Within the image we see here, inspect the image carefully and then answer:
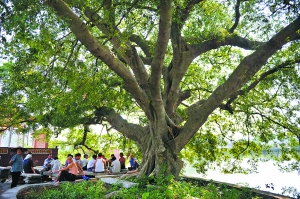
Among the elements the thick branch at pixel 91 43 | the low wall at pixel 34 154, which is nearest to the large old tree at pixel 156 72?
the thick branch at pixel 91 43

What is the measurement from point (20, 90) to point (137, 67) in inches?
151

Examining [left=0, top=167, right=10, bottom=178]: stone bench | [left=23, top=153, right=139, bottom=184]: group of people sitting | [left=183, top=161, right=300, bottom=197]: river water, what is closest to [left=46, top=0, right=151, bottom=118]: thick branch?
[left=23, top=153, right=139, bottom=184]: group of people sitting

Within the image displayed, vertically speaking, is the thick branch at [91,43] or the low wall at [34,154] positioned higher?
the thick branch at [91,43]

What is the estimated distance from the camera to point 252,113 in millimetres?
10352

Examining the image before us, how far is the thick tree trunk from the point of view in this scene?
25.8ft

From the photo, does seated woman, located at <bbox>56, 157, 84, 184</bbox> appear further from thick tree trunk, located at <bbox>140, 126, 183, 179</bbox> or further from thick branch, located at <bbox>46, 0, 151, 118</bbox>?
thick branch, located at <bbox>46, 0, 151, 118</bbox>

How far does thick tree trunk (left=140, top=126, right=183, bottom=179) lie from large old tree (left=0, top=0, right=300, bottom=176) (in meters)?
0.03

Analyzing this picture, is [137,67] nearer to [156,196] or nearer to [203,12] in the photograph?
[203,12]

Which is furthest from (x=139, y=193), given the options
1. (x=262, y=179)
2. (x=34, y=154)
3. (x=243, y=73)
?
(x=262, y=179)

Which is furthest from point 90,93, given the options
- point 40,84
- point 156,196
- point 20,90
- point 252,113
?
point 252,113

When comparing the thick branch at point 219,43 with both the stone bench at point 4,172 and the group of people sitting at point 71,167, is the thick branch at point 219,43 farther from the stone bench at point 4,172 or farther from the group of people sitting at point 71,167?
the stone bench at point 4,172

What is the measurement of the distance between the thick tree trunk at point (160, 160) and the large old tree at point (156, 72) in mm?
29

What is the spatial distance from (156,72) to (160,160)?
2.55m

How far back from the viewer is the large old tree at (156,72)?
5.74 meters
